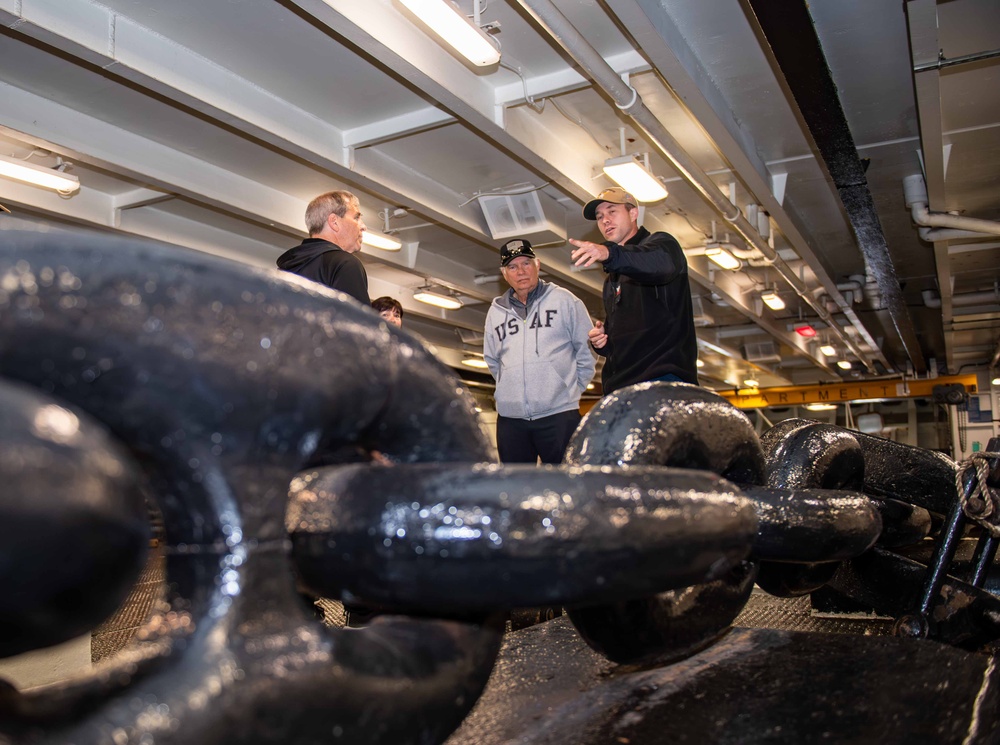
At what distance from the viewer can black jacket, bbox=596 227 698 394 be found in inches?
129

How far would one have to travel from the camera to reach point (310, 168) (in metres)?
8.44

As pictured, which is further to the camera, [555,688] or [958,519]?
[958,519]

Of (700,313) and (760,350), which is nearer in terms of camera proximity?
(700,313)

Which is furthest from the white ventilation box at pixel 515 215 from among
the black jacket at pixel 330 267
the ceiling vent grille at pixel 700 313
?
the ceiling vent grille at pixel 700 313

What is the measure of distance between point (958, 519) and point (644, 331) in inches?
79.6

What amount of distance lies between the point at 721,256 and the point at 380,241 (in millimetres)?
4284

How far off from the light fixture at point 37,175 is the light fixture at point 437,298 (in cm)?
560

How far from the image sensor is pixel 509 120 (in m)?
7.00

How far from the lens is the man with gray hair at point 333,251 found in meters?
3.50

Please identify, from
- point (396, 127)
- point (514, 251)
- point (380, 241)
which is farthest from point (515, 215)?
point (514, 251)

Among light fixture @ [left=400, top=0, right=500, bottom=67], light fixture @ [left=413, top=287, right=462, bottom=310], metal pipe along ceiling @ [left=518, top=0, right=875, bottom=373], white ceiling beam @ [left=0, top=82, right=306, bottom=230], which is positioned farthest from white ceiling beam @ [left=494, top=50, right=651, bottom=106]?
light fixture @ [left=413, top=287, right=462, bottom=310]

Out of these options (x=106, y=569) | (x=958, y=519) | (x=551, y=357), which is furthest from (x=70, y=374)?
(x=551, y=357)

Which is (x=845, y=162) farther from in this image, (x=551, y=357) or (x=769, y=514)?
(x=769, y=514)

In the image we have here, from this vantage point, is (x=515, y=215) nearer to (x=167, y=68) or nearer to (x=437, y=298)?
(x=437, y=298)
